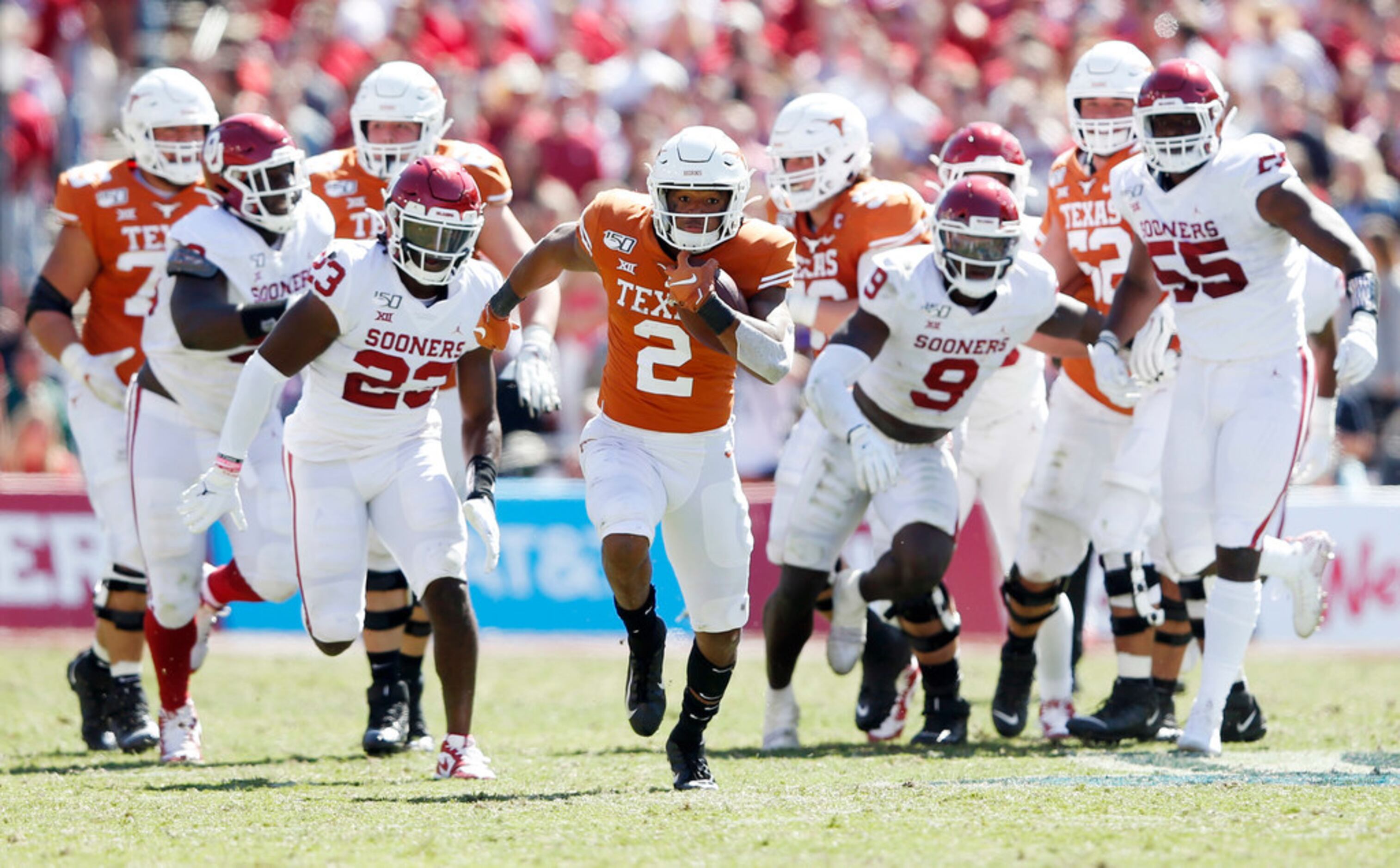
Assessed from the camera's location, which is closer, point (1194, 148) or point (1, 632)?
point (1194, 148)

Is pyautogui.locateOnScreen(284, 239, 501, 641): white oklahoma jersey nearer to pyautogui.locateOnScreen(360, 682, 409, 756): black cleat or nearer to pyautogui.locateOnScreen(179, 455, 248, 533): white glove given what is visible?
pyautogui.locateOnScreen(179, 455, 248, 533): white glove

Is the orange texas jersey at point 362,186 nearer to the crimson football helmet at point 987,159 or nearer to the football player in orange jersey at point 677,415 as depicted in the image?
the football player in orange jersey at point 677,415

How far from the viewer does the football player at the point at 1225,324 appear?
6.60m

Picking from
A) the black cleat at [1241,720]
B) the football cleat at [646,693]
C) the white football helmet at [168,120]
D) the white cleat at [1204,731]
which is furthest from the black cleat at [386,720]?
the black cleat at [1241,720]

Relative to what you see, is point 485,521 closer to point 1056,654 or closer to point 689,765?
point 689,765

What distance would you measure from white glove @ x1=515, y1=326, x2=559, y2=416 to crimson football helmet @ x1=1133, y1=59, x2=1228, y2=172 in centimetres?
218

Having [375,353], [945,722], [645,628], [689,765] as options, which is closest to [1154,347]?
[945,722]

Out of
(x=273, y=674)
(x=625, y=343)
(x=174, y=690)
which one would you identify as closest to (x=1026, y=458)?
(x=625, y=343)

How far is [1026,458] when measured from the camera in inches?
310

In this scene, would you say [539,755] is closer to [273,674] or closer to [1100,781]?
[1100,781]

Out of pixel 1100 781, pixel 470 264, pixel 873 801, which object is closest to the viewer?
pixel 873 801

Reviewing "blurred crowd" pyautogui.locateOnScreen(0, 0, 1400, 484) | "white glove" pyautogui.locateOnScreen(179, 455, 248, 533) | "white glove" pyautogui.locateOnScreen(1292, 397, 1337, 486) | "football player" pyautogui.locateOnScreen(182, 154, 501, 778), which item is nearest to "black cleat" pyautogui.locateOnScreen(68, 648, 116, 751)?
"football player" pyautogui.locateOnScreen(182, 154, 501, 778)

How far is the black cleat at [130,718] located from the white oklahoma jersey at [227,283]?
107 cm

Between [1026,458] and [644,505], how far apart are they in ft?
8.17
